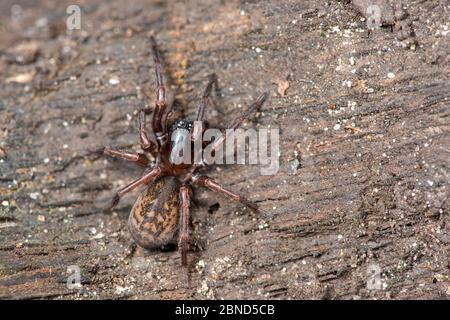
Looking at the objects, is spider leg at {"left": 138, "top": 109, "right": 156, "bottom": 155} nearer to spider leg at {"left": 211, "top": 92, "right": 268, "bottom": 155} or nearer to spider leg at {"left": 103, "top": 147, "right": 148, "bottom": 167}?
spider leg at {"left": 103, "top": 147, "right": 148, "bottom": 167}

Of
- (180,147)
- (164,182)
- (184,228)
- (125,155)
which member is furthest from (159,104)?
(184,228)

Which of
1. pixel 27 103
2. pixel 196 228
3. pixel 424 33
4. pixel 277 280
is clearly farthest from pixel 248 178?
pixel 27 103

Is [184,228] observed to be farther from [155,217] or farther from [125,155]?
[125,155]

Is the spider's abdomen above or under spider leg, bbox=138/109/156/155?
under

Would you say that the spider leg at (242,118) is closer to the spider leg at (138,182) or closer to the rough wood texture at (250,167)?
the rough wood texture at (250,167)

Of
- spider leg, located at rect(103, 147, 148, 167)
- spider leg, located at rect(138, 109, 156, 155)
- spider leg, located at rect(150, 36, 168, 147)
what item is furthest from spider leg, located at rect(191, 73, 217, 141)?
spider leg, located at rect(103, 147, 148, 167)

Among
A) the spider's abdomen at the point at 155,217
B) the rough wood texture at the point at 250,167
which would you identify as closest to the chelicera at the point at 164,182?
the spider's abdomen at the point at 155,217
